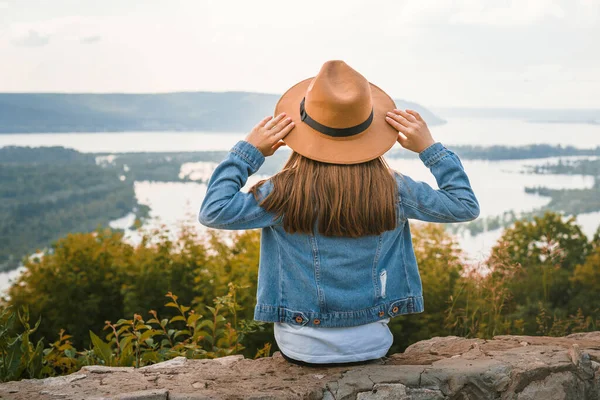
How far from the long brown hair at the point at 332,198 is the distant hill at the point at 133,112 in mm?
4510

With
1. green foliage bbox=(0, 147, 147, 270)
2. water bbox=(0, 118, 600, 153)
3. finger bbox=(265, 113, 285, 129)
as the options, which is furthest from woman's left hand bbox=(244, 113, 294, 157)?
water bbox=(0, 118, 600, 153)

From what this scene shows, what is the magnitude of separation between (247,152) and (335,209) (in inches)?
15.3

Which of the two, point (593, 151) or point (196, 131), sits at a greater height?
point (196, 131)

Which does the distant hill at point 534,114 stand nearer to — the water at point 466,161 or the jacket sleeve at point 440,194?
the water at point 466,161

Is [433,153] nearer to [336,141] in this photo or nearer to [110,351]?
[336,141]

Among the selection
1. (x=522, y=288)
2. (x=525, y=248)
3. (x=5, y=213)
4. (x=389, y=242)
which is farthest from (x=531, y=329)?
(x=5, y=213)

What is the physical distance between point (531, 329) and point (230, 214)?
272 cm

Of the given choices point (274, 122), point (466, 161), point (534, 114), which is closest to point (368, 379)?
point (274, 122)

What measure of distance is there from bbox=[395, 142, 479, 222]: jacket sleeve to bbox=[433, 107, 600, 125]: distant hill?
15.9 feet

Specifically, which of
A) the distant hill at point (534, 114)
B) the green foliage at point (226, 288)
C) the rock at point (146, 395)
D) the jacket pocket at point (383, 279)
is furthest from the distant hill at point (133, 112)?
the rock at point (146, 395)

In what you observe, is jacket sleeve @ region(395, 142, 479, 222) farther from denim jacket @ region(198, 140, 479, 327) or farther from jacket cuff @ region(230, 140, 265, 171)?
jacket cuff @ region(230, 140, 265, 171)

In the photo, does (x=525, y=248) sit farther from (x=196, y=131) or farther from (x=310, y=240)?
(x=196, y=131)

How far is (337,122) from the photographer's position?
7.16 ft

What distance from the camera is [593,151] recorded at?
698 cm
